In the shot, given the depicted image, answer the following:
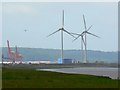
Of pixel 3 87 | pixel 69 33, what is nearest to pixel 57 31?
pixel 69 33

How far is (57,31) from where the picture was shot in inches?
6048

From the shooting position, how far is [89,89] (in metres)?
31.3

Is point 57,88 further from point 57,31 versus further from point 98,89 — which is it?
point 57,31

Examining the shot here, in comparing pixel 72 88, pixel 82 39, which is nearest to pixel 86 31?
pixel 82 39

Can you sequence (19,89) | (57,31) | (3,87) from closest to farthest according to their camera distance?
(19,89), (3,87), (57,31)

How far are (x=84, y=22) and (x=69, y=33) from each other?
778 centimetres

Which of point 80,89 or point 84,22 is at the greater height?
point 84,22

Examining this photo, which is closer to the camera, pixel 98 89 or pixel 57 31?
pixel 98 89

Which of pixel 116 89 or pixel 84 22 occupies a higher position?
pixel 84 22

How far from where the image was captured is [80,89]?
1232 inches

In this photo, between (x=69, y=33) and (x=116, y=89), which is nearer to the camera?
(x=116, y=89)

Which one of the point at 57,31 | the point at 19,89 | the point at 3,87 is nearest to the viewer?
the point at 19,89

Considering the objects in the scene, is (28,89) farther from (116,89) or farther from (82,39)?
(82,39)

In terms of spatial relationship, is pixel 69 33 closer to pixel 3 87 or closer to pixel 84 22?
pixel 84 22
